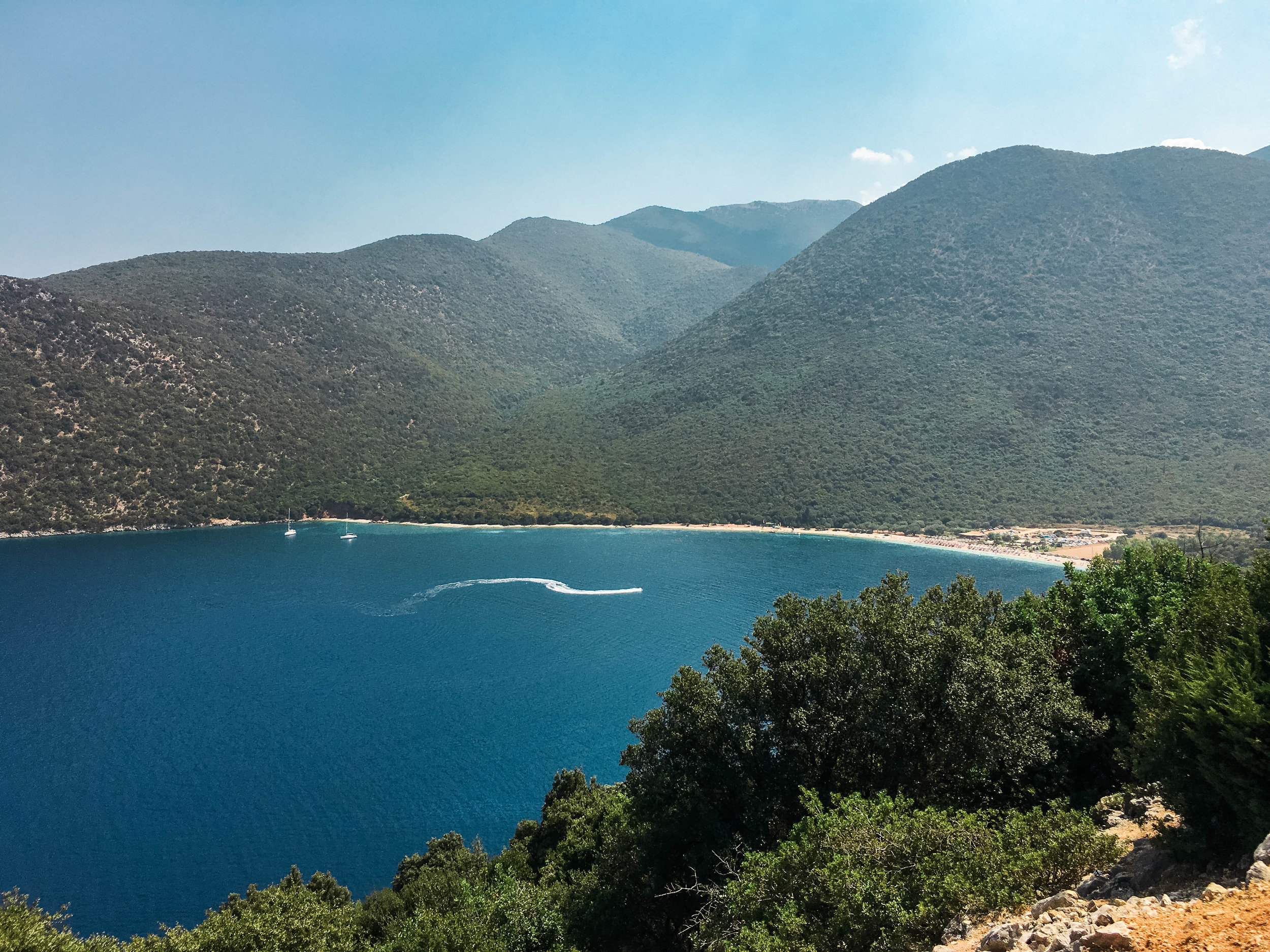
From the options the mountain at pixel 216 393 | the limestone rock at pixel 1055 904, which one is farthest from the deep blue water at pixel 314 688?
the limestone rock at pixel 1055 904

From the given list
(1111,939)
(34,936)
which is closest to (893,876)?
(1111,939)

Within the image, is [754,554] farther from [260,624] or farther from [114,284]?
[114,284]

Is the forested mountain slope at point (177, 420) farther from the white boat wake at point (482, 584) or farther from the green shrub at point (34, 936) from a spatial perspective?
the green shrub at point (34, 936)

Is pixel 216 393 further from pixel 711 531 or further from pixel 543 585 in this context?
pixel 711 531

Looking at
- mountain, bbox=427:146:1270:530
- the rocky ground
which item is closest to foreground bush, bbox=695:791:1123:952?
the rocky ground

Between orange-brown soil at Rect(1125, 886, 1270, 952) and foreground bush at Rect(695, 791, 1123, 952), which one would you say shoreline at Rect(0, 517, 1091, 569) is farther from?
orange-brown soil at Rect(1125, 886, 1270, 952)
